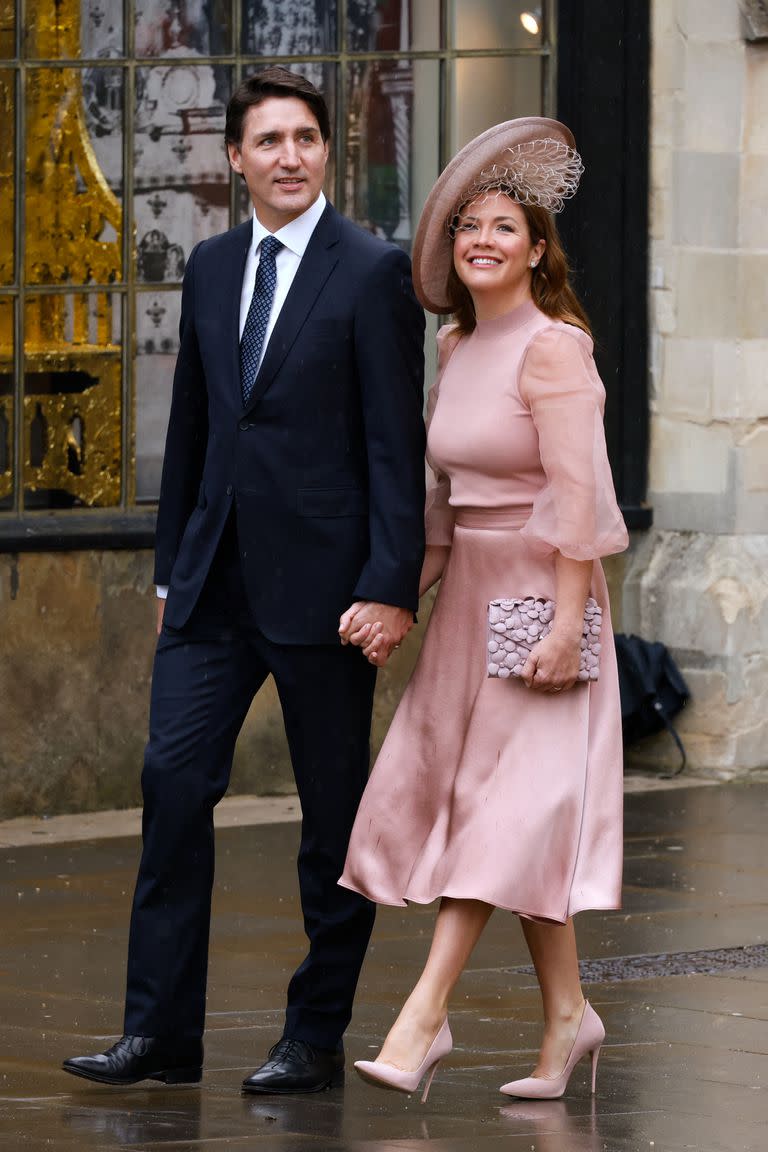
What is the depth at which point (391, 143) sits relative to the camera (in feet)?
34.4

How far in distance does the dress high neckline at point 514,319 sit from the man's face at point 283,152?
0.49 m

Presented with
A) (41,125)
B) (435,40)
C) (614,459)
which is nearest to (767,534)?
(614,459)

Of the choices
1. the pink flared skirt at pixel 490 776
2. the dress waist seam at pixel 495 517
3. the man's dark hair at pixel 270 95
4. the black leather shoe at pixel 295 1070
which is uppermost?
the man's dark hair at pixel 270 95

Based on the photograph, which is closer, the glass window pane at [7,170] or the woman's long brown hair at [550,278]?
the woman's long brown hair at [550,278]

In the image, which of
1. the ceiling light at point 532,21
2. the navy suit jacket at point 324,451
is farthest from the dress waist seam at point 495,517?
the ceiling light at point 532,21

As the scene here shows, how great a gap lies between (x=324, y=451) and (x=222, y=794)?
771 millimetres

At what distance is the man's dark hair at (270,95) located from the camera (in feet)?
18.9

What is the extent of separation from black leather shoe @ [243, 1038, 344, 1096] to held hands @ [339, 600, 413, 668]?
0.86 m

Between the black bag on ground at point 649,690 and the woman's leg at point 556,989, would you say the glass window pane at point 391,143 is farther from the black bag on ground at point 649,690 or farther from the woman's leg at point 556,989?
the woman's leg at point 556,989

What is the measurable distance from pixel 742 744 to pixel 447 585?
5.27 meters

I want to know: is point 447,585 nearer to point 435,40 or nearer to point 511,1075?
point 511,1075

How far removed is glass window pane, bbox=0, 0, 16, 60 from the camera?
9688mm

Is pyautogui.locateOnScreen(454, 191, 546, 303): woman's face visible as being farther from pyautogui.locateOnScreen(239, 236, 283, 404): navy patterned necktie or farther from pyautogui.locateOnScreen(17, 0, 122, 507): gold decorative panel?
pyautogui.locateOnScreen(17, 0, 122, 507): gold decorative panel

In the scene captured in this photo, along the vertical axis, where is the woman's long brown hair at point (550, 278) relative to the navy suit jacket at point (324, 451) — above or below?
above
